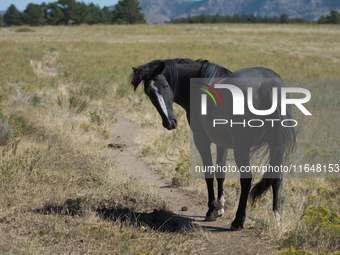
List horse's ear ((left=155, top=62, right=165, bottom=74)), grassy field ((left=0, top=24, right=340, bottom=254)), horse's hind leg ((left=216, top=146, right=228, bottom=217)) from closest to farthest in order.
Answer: grassy field ((left=0, top=24, right=340, bottom=254)) < horse's ear ((left=155, top=62, right=165, bottom=74)) < horse's hind leg ((left=216, top=146, right=228, bottom=217))

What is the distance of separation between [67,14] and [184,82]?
278ft

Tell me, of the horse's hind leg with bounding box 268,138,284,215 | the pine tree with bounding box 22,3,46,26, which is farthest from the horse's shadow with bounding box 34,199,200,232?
the pine tree with bounding box 22,3,46,26

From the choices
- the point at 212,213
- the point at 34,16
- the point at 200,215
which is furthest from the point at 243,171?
the point at 34,16

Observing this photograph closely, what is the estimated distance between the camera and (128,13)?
85938mm

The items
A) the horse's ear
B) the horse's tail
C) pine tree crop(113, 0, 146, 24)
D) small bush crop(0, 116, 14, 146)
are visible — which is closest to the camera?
the horse's tail

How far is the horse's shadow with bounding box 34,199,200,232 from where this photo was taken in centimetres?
334

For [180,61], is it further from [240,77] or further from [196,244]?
[196,244]

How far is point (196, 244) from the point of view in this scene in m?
3.02

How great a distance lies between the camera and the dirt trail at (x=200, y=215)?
116 inches

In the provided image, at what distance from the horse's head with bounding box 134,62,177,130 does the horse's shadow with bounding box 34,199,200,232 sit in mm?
1118

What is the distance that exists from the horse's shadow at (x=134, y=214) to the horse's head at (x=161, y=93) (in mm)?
1118

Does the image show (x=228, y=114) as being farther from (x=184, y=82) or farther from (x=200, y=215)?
(x=200, y=215)

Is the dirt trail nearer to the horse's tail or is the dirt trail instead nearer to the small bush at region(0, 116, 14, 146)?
the horse's tail

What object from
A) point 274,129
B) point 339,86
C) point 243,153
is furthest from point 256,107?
point 339,86
